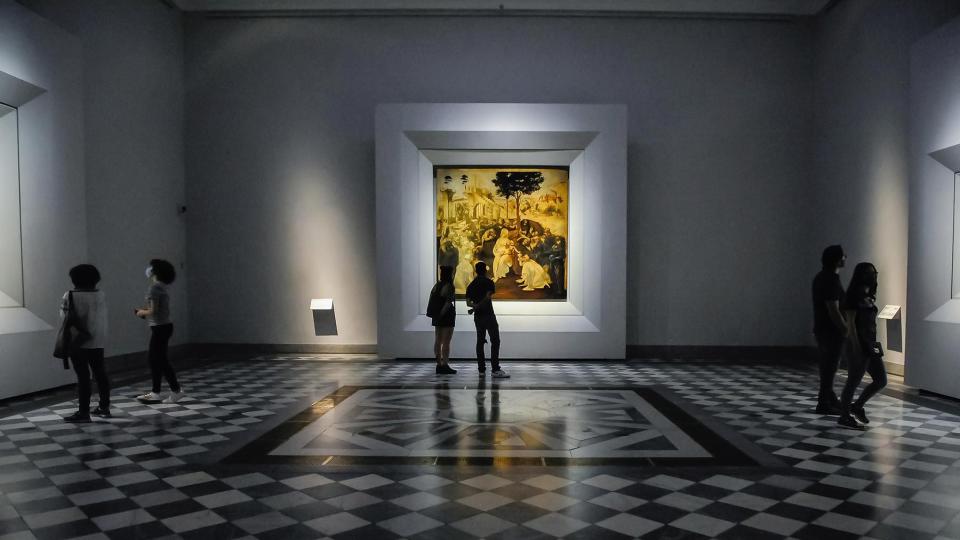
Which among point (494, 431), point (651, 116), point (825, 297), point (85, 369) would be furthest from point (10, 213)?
point (651, 116)

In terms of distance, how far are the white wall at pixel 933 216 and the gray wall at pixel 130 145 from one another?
12.2 meters

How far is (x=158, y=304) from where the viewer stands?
7.62 m

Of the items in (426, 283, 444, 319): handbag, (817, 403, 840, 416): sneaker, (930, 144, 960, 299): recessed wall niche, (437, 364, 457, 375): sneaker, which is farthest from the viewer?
(437, 364, 457, 375): sneaker

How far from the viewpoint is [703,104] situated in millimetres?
12617

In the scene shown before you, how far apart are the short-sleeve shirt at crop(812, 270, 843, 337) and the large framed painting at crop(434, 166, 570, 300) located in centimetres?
573

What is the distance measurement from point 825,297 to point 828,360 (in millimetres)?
832

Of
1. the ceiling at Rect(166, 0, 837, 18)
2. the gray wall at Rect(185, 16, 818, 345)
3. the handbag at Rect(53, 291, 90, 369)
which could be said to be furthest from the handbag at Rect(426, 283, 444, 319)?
the ceiling at Rect(166, 0, 837, 18)

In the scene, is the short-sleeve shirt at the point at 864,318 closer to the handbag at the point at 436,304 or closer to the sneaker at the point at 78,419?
the handbag at the point at 436,304

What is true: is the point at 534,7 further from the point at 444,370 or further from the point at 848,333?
the point at 848,333

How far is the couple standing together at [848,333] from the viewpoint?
630cm

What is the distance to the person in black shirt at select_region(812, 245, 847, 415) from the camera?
21.7 feet

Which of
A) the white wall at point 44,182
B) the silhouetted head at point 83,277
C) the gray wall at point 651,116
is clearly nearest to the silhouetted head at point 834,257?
the gray wall at point 651,116

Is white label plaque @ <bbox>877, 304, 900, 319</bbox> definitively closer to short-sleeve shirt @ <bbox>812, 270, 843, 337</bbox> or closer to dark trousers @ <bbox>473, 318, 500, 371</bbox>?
short-sleeve shirt @ <bbox>812, 270, 843, 337</bbox>

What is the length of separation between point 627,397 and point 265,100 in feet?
30.6
